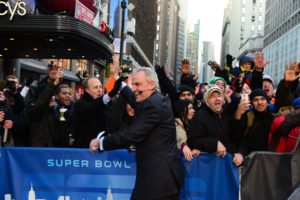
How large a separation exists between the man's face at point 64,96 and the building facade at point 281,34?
81316mm

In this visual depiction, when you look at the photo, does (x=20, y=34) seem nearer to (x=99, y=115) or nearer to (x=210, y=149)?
(x=99, y=115)

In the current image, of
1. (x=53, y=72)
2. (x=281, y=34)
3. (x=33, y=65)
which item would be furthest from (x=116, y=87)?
(x=281, y=34)

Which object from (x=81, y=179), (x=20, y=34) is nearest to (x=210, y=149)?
(x=81, y=179)

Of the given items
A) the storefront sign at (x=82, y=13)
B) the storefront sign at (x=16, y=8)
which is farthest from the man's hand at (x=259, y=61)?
the storefront sign at (x=82, y=13)

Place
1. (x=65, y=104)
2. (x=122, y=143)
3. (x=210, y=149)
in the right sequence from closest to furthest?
(x=122, y=143), (x=210, y=149), (x=65, y=104)

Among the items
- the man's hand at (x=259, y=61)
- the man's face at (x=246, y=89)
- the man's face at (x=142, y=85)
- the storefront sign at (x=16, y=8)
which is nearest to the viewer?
the man's face at (x=142, y=85)

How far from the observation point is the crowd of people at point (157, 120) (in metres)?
4.18

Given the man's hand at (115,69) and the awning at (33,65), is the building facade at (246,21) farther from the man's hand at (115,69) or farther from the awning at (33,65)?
the man's hand at (115,69)

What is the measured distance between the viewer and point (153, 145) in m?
4.17

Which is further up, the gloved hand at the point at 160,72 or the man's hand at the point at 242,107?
the gloved hand at the point at 160,72

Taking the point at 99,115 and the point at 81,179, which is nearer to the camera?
the point at 81,179

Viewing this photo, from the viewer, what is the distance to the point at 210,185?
5.20m

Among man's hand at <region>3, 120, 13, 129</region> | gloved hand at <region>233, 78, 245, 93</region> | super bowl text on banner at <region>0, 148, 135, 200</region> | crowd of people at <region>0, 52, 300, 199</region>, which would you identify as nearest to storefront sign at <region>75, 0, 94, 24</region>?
crowd of people at <region>0, 52, 300, 199</region>

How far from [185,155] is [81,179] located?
1.34 meters
